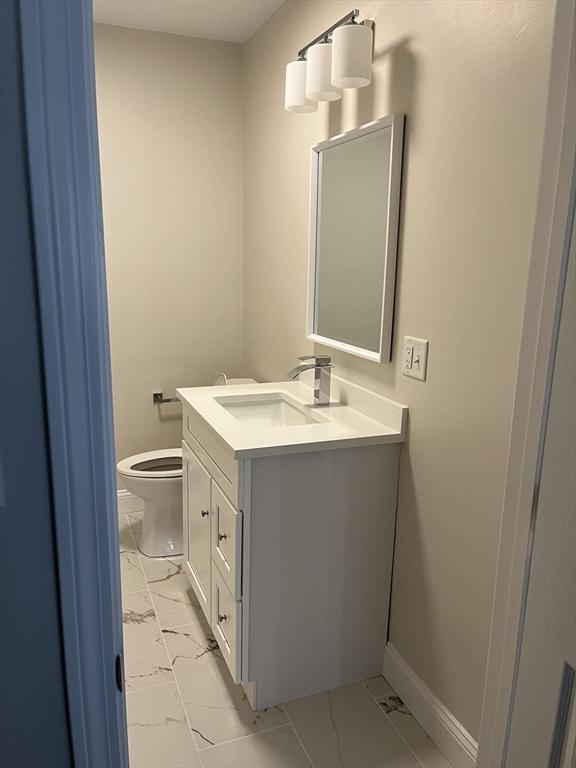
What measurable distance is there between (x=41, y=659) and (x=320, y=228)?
1933 millimetres

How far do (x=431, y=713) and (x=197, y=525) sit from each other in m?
1.04

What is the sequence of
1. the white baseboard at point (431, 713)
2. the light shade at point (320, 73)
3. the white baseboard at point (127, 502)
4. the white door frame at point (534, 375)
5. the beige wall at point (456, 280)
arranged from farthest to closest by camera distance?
the white baseboard at point (127, 502)
the light shade at point (320, 73)
the white baseboard at point (431, 713)
the beige wall at point (456, 280)
the white door frame at point (534, 375)

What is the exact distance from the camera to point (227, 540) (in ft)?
6.37

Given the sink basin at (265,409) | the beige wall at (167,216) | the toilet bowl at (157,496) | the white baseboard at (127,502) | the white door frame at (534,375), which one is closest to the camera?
the white door frame at (534,375)

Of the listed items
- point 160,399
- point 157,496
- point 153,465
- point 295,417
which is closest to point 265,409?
point 295,417

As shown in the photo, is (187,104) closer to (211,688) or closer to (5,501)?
(211,688)

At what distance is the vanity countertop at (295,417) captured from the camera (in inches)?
71.8

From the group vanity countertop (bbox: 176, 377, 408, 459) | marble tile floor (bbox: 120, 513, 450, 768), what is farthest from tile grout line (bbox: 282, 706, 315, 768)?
vanity countertop (bbox: 176, 377, 408, 459)

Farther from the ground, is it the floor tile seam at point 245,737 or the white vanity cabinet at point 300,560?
the white vanity cabinet at point 300,560

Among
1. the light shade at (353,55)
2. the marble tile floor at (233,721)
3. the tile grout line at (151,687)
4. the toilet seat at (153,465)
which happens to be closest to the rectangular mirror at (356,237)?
the light shade at (353,55)

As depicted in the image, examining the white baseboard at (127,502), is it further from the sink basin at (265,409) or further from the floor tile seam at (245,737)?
the floor tile seam at (245,737)

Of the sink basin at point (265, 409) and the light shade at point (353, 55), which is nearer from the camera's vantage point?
the light shade at point (353, 55)

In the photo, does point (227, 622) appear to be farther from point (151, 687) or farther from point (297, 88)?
point (297, 88)

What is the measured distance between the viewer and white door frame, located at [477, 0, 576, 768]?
3.06 ft
